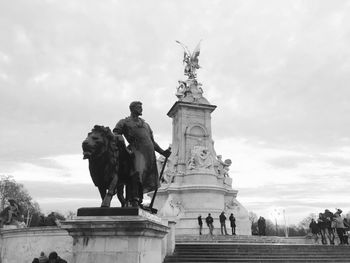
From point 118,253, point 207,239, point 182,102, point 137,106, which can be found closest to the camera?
point 118,253

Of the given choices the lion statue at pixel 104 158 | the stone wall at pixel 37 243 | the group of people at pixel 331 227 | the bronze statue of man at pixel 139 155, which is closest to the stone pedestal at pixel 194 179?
the group of people at pixel 331 227

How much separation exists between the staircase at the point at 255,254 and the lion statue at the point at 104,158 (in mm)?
8887

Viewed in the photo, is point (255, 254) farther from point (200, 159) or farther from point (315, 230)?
point (200, 159)

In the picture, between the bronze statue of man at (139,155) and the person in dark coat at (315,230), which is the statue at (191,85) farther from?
the bronze statue of man at (139,155)

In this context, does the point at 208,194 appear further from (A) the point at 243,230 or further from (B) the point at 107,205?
(B) the point at 107,205

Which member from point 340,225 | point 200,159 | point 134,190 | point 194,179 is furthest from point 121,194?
Result: point 200,159

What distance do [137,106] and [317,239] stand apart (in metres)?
19.7

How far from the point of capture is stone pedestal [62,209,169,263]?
5699 mm

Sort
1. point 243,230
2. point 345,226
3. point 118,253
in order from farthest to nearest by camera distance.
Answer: point 243,230, point 345,226, point 118,253

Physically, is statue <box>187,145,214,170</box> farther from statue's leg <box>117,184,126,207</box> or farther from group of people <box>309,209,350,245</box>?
statue's leg <box>117,184,126,207</box>

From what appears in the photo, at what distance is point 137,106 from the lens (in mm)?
7316

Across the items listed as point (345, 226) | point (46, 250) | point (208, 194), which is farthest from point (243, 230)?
point (46, 250)

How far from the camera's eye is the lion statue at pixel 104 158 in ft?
20.2

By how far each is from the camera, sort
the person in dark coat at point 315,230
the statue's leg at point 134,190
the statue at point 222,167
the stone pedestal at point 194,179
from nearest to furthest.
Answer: the statue's leg at point 134,190
the person in dark coat at point 315,230
the stone pedestal at point 194,179
the statue at point 222,167
